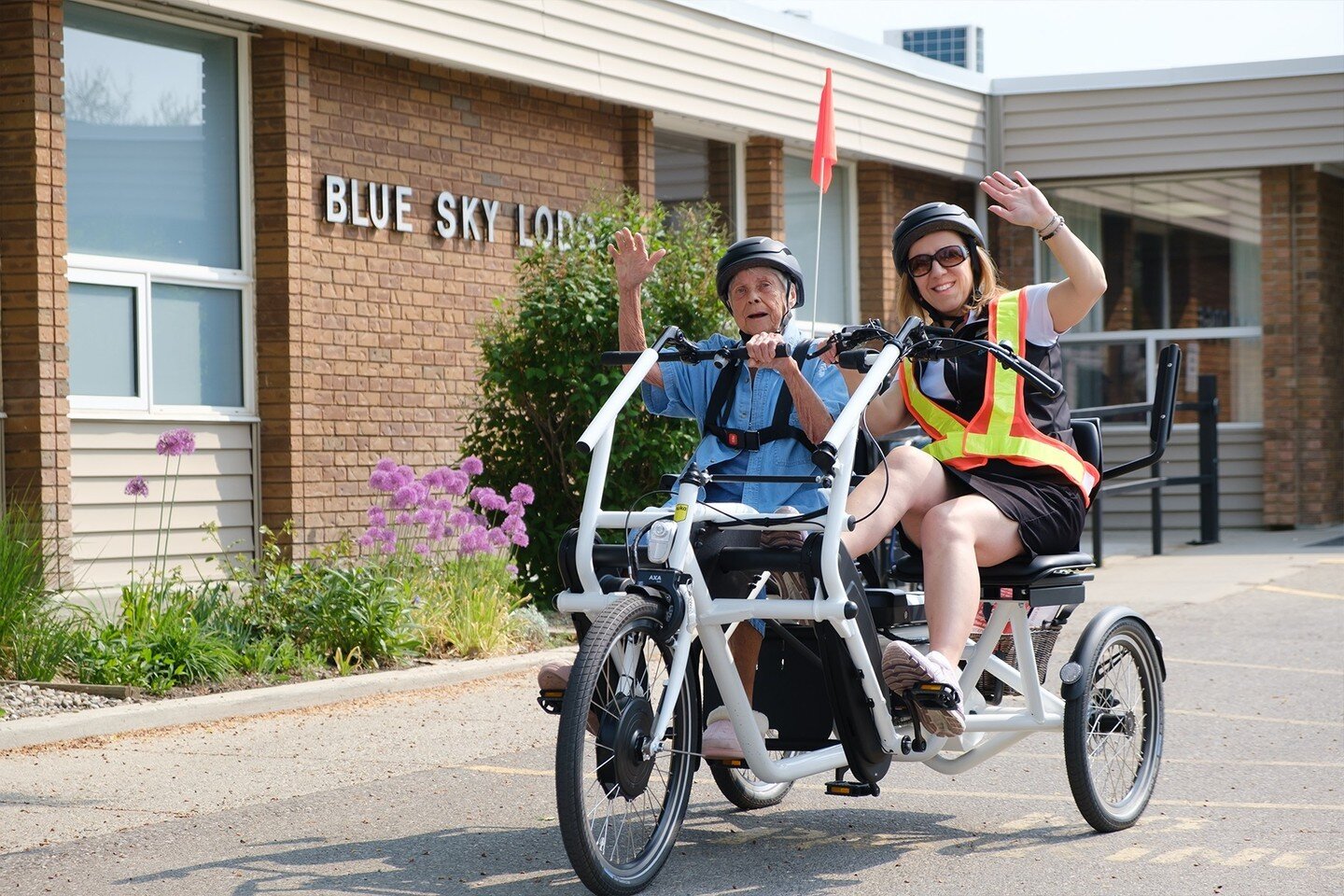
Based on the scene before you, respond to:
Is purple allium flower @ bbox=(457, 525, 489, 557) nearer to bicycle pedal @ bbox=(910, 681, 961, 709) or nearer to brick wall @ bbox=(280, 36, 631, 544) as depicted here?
brick wall @ bbox=(280, 36, 631, 544)

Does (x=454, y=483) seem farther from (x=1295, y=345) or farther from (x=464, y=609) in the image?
(x=1295, y=345)

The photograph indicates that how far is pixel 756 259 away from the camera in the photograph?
5293 mm

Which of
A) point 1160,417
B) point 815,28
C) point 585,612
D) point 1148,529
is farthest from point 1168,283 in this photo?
point 585,612

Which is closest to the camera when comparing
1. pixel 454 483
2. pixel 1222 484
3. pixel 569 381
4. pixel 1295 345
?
pixel 454 483

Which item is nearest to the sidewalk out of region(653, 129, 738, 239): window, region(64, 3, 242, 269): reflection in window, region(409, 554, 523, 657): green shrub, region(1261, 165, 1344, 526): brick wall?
region(409, 554, 523, 657): green shrub

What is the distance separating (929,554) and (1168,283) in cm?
1448

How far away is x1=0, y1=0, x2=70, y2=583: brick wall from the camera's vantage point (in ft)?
30.9

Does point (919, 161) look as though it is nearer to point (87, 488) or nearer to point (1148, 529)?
point (1148, 529)

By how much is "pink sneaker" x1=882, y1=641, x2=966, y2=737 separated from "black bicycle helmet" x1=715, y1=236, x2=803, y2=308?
A: 1178 millimetres

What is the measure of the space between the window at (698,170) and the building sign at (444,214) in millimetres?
2595

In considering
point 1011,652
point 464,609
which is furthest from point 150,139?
point 1011,652

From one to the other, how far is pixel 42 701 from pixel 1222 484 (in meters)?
13.2

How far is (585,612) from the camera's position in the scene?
4.68 metres

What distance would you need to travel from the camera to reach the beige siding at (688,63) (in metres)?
11.5
